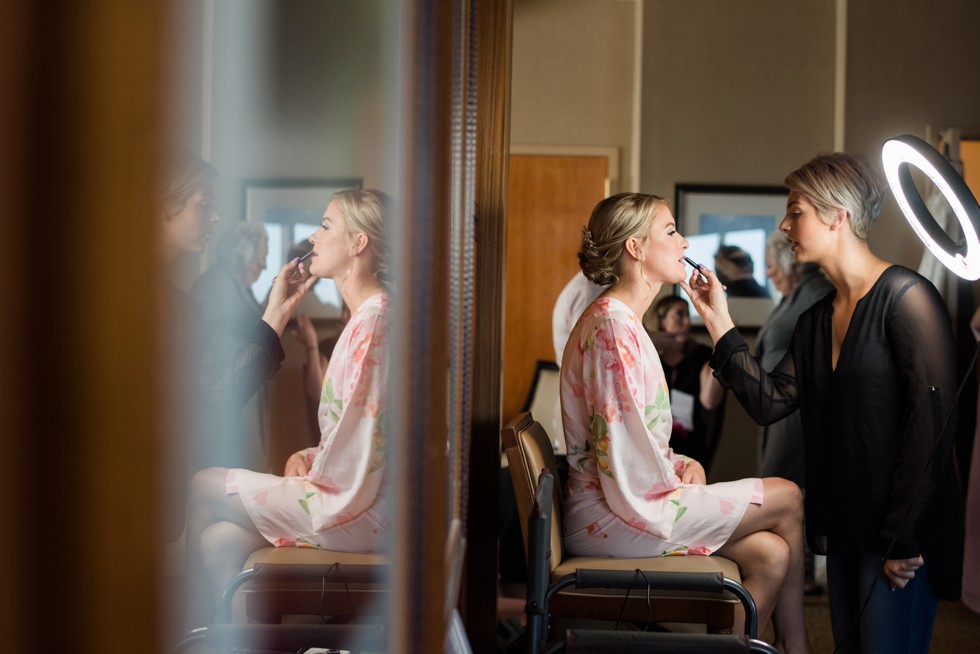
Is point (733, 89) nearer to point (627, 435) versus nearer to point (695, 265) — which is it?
point (695, 265)

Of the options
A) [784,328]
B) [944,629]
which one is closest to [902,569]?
[784,328]

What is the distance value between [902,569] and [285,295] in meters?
1.67

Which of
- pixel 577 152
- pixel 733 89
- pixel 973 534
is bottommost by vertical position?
pixel 973 534

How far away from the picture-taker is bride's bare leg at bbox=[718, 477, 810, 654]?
6.39ft

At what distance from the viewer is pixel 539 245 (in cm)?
269

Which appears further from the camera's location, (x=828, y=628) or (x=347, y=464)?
(x=828, y=628)

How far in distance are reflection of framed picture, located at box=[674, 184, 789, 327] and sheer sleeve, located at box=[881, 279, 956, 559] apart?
1.84 ft

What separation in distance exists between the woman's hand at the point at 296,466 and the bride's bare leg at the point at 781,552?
145cm

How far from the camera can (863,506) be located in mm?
1911

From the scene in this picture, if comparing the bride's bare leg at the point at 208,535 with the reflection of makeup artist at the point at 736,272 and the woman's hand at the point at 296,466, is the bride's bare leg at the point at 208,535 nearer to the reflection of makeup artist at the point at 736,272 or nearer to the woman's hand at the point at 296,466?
the woman's hand at the point at 296,466

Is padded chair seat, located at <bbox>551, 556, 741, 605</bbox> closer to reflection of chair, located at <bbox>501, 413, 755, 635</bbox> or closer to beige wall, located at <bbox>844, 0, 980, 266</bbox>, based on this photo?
reflection of chair, located at <bbox>501, 413, 755, 635</bbox>

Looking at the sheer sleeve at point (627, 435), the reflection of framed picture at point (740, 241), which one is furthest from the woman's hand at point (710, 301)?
the sheer sleeve at point (627, 435)

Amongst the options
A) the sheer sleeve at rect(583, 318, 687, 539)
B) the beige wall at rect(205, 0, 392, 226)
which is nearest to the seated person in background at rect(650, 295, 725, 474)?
the sheer sleeve at rect(583, 318, 687, 539)

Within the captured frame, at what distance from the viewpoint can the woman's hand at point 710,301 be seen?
2.20 m
